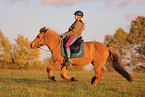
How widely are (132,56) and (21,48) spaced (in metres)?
20.6

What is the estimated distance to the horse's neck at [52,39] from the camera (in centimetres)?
867

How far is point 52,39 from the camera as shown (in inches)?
345

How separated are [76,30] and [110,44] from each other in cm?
2870

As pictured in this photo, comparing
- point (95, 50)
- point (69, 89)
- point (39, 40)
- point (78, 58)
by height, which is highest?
point (39, 40)

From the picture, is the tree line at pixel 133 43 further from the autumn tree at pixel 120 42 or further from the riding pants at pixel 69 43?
the riding pants at pixel 69 43

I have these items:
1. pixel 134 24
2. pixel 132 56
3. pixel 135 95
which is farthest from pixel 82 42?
pixel 134 24

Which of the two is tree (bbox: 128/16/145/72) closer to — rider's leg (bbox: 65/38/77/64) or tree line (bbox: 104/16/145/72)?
tree line (bbox: 104/16/145/72)

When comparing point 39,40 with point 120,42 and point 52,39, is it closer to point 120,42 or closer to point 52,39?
point 52,39

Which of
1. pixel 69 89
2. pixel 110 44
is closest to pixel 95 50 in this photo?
pixel 69 89

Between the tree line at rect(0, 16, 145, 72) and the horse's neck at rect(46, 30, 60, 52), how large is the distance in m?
25.8

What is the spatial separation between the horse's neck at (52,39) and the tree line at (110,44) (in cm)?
2578

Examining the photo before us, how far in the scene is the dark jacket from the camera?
823 cm

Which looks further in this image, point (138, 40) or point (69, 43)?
point (138, 40)

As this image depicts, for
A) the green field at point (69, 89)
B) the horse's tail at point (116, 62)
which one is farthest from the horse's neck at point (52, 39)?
the horse's tail at point (116, 62)
